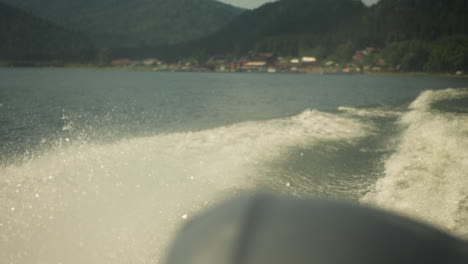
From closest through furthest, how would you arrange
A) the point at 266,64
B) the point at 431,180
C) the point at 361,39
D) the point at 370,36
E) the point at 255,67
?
the point at 431,180, the point at 361,39, the point at 370,36, the point at 255,67, the point at 266,64

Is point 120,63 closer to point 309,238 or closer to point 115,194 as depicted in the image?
point 115,194

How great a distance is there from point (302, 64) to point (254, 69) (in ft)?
56.4

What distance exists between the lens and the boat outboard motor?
4.72 feet

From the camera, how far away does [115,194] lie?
4.48 meters

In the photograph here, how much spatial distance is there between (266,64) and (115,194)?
11720cm

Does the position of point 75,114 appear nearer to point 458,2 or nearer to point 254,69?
point 254,69

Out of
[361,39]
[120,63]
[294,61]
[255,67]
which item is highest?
[361,39]

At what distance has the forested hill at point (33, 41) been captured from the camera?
361 feet

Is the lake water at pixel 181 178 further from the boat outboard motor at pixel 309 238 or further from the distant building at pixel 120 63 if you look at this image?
the distant building at pixel 120 63

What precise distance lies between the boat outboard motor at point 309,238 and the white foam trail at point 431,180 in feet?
9.86

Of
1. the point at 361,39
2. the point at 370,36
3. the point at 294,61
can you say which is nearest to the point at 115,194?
the point at 294,61

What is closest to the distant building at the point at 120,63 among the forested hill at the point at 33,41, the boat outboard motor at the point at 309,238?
the forested hill at the point at 33,41

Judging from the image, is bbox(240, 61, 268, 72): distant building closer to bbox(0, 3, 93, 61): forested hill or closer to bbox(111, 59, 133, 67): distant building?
bbox(111, 59, 133, 67): distant building

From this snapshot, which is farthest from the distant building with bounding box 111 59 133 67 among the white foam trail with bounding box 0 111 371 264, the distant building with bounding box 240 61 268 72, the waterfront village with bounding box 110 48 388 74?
the white foam trail with bounding box 0 111 371 264
